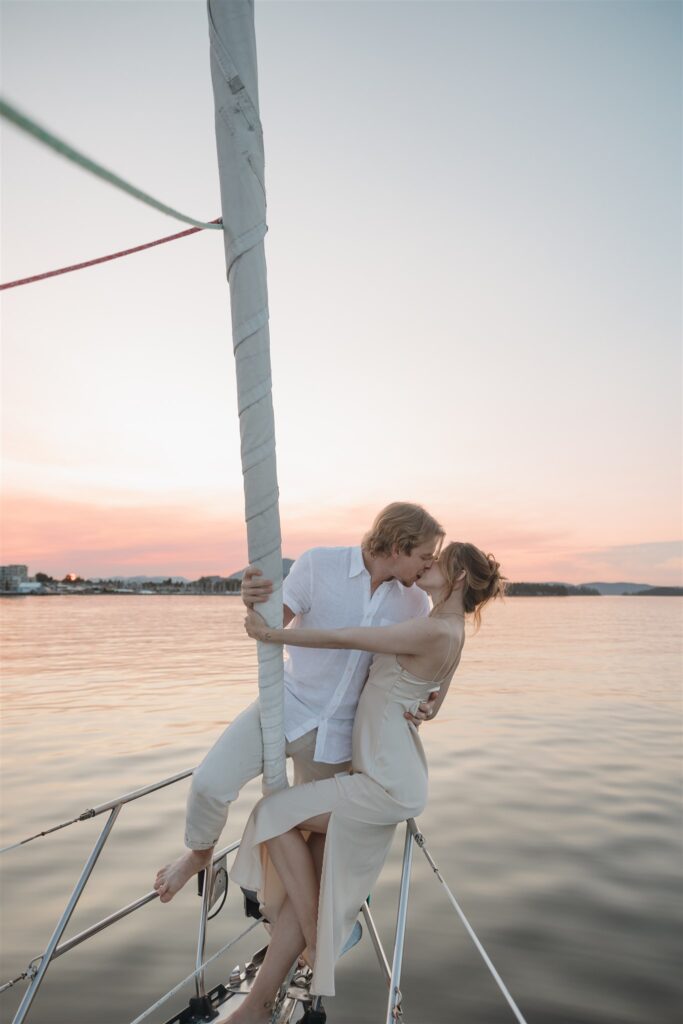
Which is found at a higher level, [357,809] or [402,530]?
[402,530]

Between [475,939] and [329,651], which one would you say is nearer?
[475,939]

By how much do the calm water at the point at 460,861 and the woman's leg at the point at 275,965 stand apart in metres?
2.57

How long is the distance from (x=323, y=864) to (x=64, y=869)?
5.78m

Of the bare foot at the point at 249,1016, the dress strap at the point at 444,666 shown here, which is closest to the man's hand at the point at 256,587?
the dress strap at the point at 444,666

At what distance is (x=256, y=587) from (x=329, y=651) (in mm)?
729

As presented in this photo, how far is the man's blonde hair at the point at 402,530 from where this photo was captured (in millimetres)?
3203

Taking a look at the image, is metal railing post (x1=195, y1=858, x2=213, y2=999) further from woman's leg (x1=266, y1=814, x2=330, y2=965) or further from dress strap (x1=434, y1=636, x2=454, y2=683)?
dress strap (x1=434, y1=636, x2=454, y2=683)

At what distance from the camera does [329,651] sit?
3363 millimetres

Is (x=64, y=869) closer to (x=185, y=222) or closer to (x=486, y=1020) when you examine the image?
(x=486, y=1020)

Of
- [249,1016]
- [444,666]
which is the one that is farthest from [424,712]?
[249,1016]

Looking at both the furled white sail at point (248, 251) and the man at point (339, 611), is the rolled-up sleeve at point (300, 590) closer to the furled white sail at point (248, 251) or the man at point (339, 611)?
the man at point (339, 611)

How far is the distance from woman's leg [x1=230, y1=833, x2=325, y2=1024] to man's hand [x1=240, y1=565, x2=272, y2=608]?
1242mm

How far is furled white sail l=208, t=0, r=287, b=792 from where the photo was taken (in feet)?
7.82

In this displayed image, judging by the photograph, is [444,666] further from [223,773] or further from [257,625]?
[223,773]
